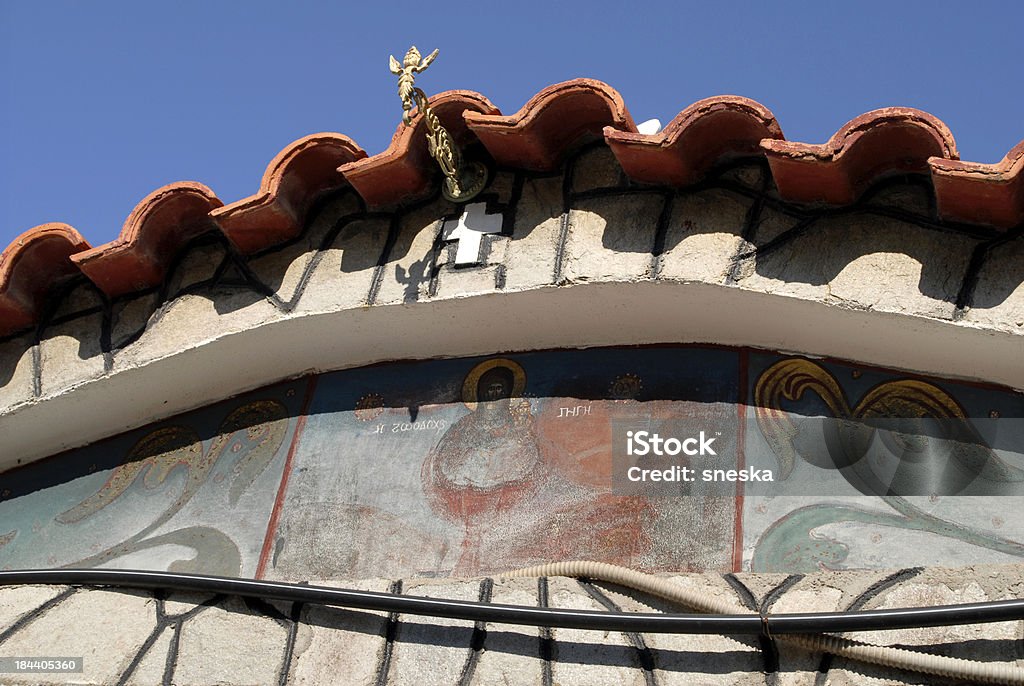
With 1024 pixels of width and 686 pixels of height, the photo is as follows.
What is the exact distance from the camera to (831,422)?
175 inches

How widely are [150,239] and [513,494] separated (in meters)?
1.83

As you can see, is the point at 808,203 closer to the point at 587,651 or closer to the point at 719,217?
the point at 719,217

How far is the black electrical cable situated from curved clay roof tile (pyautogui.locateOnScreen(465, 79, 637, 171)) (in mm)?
1798

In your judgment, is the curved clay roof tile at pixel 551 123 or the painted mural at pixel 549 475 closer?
the painted mural at pixel 549 475

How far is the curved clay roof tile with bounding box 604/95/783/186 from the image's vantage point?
445 cm

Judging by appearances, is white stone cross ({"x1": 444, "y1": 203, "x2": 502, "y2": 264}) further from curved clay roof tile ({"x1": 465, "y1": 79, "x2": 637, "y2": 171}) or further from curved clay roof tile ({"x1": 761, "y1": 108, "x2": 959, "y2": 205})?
curved clay roof tile ({"x1": 761, "y1": 108, "x2": 959, "y2": 205})

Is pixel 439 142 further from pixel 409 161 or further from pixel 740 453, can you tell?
pixel 740 453

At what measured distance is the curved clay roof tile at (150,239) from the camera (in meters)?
5.14

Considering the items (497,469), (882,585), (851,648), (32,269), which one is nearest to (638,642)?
(851,648)

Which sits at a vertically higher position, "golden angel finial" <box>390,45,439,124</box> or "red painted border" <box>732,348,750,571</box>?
"golden angel finial" <box>390,45,439,124</box>

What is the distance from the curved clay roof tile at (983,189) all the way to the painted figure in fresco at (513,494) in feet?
4.55

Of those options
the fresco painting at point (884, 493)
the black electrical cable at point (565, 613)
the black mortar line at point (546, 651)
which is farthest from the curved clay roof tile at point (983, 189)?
the black mortar line at point (546, 651)

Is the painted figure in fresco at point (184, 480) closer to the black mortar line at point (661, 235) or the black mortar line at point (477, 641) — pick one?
the black mortar line at point (477, 641)
